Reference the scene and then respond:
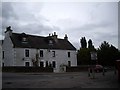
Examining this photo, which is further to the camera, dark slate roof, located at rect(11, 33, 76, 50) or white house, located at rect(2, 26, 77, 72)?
dark slate roof, located at rect(11, 33, 76, 50)

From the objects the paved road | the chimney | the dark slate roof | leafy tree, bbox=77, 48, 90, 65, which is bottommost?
the paved road

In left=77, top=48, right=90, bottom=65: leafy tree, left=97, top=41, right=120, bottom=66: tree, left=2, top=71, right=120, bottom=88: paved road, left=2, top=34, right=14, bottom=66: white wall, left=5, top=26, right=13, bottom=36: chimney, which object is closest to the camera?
left=2, top=71, right=120, bottom=88: paved road

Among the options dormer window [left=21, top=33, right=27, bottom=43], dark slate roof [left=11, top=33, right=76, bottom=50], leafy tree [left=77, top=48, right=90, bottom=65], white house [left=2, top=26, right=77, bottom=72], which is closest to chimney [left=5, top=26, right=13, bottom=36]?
white house [left=2, top=26, right=77, bottom=72]

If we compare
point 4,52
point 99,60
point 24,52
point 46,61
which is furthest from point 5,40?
point 99,60

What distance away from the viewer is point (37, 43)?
55625mm

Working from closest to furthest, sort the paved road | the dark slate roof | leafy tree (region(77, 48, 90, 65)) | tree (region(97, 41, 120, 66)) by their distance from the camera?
the paved road < the dark slate roof < tree (region(97, 41, 120, 66)) < leafy tree (region(77, 48, 90, 65))

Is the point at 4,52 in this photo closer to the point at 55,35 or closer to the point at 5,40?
the point at 5,40

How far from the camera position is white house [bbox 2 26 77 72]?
168 ft

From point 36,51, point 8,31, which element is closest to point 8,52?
point 8,31

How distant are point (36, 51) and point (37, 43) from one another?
2776mm

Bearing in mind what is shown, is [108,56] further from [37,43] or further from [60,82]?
[60,82]

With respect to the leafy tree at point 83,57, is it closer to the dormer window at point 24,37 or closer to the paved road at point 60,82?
the dormer window at point 24,37

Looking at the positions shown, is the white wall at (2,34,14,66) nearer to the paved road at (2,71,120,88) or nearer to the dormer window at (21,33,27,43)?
the dormer window at (21,33,27,43)

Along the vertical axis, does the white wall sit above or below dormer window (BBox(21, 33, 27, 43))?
below
